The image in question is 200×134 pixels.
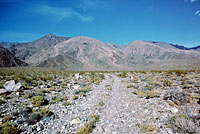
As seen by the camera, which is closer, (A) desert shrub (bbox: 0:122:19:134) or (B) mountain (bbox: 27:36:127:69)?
(A) desert shrub (bbox: 0:122:19:134)

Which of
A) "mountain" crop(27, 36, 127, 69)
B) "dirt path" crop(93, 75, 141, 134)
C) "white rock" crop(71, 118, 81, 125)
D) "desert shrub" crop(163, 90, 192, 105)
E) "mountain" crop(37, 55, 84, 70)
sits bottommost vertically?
"white rock" crop(71, 118, 81, 125)

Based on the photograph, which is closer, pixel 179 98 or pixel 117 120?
pixel 117 120

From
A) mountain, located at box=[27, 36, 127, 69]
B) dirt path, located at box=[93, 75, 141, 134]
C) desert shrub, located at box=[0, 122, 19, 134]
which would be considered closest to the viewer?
desert shrub, located at box=[0, 122, 19, 134]

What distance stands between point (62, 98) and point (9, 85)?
22.7 feet

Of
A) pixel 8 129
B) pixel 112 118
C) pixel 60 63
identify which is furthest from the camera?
pixel 60 63

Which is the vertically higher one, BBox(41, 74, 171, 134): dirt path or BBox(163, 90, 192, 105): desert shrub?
BBox(163, 90, 192, 105): desert shrub

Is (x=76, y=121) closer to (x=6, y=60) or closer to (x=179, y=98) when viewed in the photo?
(x=179, y=98)

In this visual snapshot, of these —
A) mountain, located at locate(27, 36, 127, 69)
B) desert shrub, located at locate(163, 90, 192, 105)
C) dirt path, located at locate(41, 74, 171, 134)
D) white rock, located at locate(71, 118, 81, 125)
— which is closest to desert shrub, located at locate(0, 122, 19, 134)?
dirt path, located at locate(41, 74, 171, 134)

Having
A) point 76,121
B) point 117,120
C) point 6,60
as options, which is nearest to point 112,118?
point 117,120

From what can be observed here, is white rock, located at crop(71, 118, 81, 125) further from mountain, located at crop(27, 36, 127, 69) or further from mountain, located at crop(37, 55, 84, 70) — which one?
mountain, located at crop(27, 36, 127, 69)

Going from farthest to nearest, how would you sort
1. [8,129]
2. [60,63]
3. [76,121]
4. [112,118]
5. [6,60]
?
[60,63] → [6,60] → [112,118] → [76,121] → [8,129]

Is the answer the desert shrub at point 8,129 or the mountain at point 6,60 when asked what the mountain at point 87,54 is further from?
the desert shrub at point 8,129

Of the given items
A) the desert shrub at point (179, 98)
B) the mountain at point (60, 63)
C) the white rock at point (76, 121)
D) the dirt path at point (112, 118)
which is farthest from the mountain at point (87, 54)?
the white rock at point (76, 121)

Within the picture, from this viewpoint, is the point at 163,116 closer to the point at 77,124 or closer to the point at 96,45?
the point at 77,124
